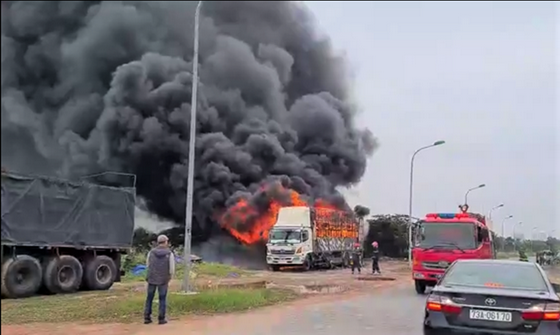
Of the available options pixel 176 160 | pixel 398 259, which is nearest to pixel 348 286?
pixel 176 160

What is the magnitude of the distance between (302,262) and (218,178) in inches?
396

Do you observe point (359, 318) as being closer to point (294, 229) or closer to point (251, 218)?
point (294, 229)

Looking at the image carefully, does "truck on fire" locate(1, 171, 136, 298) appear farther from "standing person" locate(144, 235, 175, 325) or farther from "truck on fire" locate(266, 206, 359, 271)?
"truck on fire" locate(266, 206, 359, 271)

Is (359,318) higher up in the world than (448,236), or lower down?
lower down

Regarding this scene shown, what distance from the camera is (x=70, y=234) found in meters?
15.6

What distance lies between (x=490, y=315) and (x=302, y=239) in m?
22.3

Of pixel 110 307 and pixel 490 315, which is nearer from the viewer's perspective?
pixel 490 315

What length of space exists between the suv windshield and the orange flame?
27185 mm

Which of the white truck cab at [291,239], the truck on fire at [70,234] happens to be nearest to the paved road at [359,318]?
the truck on fire at [70,234]

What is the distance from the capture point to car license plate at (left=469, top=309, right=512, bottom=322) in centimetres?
670

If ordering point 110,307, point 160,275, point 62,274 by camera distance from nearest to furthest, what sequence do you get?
1. point 160,275
2. point 110,307
3. point 62,274

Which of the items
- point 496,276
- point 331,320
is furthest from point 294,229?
point 496,276

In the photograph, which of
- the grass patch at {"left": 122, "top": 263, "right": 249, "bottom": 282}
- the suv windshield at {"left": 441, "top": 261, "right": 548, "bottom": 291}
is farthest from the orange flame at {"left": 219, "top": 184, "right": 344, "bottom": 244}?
the suv windshield at {"left": 441, "top": 261, "right": 548, "bottom": 291}

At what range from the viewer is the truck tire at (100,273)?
16250 millimetres
